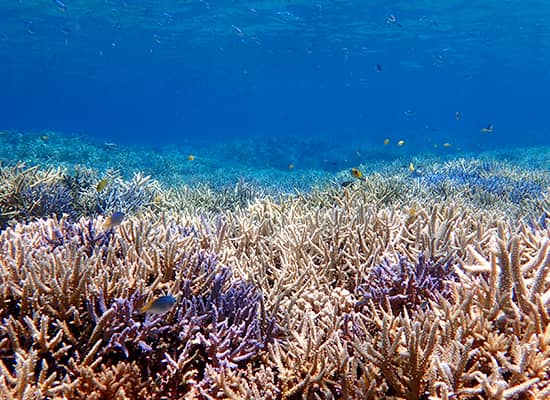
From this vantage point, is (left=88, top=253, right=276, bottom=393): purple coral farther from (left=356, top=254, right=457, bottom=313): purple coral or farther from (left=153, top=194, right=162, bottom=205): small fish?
(left=153, top=194, right=162, bottom=205): small fish

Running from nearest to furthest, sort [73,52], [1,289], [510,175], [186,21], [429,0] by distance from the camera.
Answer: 1. [1,289]
2. [510,175]
3. [429,0]
4. [186,21]
5. [73,52]

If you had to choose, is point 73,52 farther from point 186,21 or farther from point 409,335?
point 409,335

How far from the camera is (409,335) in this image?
2205 mm

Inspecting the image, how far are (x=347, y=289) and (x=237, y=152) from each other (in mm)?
29059

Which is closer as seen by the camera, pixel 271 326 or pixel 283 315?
pixel 271 326

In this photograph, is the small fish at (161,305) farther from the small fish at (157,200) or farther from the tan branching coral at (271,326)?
the small fish at (157,200)

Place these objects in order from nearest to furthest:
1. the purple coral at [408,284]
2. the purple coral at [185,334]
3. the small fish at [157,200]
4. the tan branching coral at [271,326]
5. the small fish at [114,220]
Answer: the tan branching coral at [271,326], the purple coral at [185,334], the purple coral at [408,284], the small fish at [114,220], the small fish at [157,200]

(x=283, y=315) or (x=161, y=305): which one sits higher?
(x=283, y=315)

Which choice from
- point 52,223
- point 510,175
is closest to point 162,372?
point 52,223

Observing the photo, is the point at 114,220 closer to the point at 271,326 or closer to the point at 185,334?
the point at 185,334

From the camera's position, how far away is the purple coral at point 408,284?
3.17 meters

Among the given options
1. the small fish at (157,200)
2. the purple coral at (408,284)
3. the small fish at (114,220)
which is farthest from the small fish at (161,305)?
the small fish at (157,200)

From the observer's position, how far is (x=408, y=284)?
3199 mm

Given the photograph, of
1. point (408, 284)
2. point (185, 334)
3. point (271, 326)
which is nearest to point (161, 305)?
point (185, 334)
